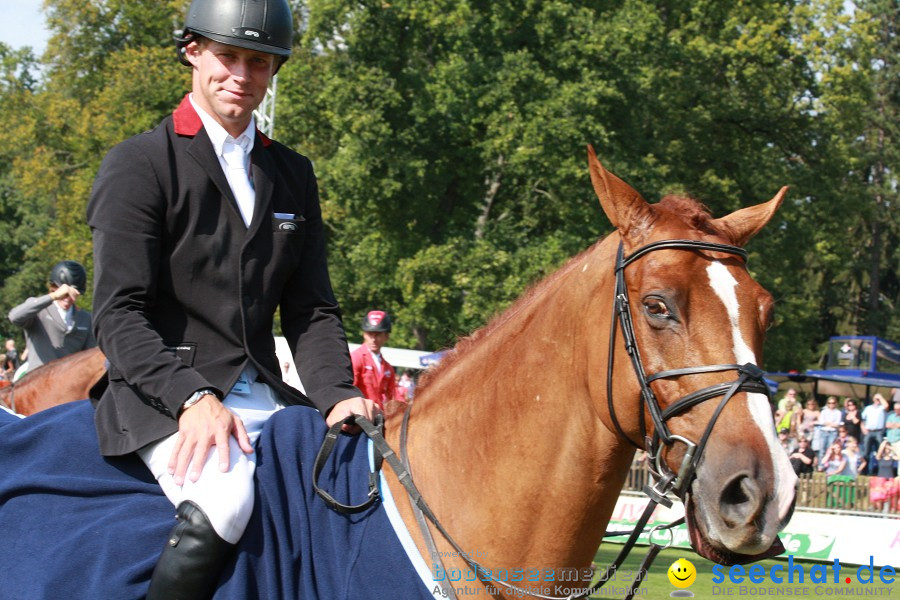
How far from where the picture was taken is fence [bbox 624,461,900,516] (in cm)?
1684

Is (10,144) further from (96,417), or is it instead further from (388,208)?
(96,417)

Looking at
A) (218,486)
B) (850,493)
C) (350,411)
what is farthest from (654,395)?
(850,493)

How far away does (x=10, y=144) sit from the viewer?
133 ft

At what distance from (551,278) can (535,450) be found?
634 millimetres

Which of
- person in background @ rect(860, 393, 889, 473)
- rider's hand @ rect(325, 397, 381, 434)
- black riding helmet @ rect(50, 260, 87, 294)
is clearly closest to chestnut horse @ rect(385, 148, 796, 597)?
rider's hand @ rect(325, 397, 381, 434)

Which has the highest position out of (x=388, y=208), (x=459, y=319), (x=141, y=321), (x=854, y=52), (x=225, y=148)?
(x=854, y=52)

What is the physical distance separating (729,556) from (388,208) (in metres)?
26.5

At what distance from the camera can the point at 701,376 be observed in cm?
292

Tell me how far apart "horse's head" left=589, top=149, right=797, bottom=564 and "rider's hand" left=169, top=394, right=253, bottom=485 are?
3.76 feet

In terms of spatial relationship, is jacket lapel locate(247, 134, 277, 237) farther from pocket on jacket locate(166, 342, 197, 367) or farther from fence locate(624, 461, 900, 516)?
fence locate(624, 461, 900, 516)

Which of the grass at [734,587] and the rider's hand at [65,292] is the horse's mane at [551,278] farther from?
the grass at [734,587]

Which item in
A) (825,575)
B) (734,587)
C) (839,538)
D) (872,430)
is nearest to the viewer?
(734,587)

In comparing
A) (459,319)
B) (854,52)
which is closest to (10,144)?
(459,319)

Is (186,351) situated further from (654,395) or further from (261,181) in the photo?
(654,395)
